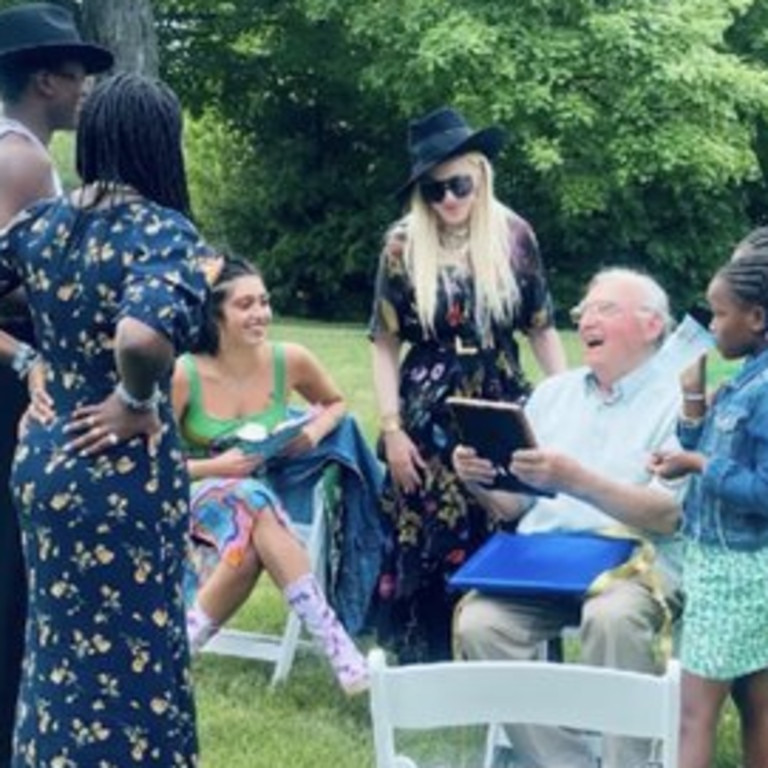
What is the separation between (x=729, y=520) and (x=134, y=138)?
169cm

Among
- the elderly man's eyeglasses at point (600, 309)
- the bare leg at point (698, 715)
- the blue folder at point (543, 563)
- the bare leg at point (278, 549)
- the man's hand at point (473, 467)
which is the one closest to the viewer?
the bare leg at point (698, 715)

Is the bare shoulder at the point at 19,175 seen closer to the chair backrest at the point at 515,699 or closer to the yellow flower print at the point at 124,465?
the yellow flower print at the point at 124,465

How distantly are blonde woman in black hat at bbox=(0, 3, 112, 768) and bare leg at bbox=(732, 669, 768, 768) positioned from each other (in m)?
1.75

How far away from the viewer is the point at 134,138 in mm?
3910

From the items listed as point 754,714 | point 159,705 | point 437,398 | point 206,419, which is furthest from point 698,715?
point 206,419

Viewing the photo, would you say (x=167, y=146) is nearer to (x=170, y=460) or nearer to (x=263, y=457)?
(x=170, y=460)

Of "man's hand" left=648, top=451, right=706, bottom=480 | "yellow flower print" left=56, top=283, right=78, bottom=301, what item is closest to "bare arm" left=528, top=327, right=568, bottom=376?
"man's hand" left=648, top=451, right=706, bottom=480

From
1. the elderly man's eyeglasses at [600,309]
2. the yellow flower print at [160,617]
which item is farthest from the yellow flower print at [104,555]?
the elderly man's eyeglasses at [600,309]

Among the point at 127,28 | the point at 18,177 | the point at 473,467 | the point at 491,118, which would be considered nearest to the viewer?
the point at 18,177

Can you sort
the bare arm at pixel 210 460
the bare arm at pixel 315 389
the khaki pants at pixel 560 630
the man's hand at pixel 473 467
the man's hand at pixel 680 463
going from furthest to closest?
1. the bare arm at pixel 315 389
2. the bare arm at pixel 210 460
3. the man's hand at pixel 473 467
4. the khaki pants at pixel 560 630
5. the man's hand at pixel 680 463

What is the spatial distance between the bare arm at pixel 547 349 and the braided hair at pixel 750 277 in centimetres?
140

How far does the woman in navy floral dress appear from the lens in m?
3.86

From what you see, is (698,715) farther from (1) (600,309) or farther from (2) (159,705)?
(2) (159,705)

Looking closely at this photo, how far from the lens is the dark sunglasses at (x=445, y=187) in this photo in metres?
5.73
